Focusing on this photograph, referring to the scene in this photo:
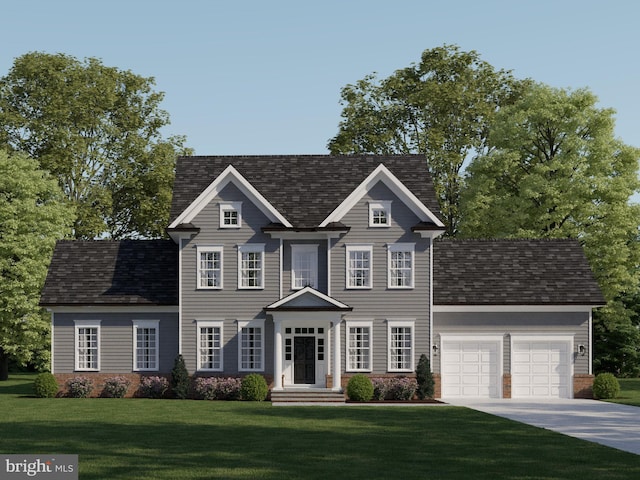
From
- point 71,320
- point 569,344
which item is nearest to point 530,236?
point 569,344

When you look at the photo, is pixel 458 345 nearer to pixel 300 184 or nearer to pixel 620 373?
pixel 300 184

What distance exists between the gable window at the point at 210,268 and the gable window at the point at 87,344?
518cm

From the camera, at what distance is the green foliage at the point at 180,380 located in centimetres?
4381

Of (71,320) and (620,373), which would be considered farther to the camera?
(620,373)

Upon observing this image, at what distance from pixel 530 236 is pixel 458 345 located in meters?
12.0

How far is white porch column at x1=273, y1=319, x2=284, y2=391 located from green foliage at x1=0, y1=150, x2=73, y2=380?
17334 millimetres

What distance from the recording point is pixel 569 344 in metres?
45.2

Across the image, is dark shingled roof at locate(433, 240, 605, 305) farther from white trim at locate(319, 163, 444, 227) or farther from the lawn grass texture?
the lawn grass texture

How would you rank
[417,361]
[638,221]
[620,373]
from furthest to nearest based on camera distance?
[620,373], [638,221], [417,361]

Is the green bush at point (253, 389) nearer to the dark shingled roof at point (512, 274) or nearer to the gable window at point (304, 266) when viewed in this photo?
the gable window at point (304, 266)

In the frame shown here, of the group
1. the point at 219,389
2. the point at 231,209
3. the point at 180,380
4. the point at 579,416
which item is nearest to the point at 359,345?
the point at 219,389

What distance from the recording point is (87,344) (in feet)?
150

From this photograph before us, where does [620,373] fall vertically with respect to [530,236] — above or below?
below

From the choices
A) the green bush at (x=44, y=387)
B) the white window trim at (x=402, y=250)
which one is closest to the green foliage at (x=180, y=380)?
the green bush at (x=44, y=387)
